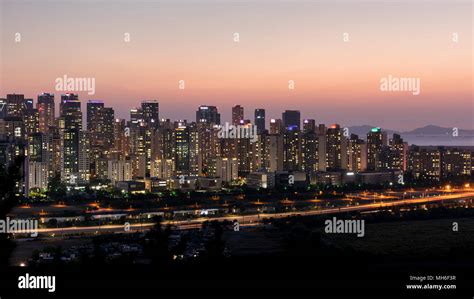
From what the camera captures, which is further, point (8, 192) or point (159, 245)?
point (159, 245)

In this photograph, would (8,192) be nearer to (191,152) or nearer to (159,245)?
(159,245)

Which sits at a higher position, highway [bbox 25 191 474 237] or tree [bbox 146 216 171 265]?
tree [bbox 146 216 171 265]

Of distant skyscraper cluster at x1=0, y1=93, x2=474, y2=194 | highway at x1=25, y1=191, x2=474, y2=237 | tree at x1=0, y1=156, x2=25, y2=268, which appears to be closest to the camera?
tree at x1=0, y1=156, x2=25, y2=268

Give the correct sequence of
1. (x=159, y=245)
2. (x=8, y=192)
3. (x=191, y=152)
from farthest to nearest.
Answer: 1. (x=191, y=152)
2. (x=159, y=245)
3. (x=8, y=192)

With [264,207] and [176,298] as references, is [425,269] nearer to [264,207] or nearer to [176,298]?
[176,298]

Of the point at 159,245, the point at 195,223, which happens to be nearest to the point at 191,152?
the point at 195,223

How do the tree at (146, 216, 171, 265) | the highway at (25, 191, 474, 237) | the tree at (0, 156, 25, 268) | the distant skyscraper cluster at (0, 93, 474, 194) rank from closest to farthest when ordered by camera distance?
the tree at (0, 156, 25, 268), the tree at (146, 216, 171, 265), the highway at (25, 191, 474, 237), the distant skyscraper cluster at (0, 93, 474, 194)

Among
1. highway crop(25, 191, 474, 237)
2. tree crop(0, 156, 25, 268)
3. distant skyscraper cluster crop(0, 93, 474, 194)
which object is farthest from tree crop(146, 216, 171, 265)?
distant skyscraper cluster crop(0, 93, 474, 194)

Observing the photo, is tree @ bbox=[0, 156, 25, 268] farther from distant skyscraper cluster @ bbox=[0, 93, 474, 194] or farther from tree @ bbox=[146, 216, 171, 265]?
distant skyscraper cluster @ bbox=[0, 93, 474, 194]

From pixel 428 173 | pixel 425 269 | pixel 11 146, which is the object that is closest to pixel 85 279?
pixel 425 269
